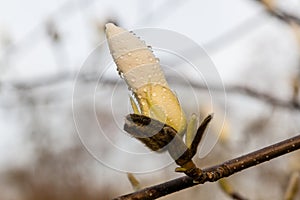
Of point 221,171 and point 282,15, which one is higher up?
point 282,15

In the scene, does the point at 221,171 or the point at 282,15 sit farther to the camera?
the point at 282,15

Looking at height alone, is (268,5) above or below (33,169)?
below

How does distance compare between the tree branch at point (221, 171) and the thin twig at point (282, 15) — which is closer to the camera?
the tree branch at point (221, 171)

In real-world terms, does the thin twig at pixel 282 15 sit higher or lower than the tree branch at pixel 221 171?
higher

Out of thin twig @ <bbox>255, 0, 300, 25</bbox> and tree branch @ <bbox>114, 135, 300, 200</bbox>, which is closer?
tree branch @ <bbox>114, 135, 300, 200</bbox>

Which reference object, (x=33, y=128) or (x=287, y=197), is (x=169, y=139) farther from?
(x=33, y=128)

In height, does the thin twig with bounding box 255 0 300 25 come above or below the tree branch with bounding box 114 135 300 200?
above

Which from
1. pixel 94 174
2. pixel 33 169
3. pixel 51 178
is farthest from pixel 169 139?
pixel 33 169

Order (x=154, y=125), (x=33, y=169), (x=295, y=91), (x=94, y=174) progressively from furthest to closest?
(x=33, y=169) → (x=94, y=174) → (x=295, y=91) → (x=154, y=125)
